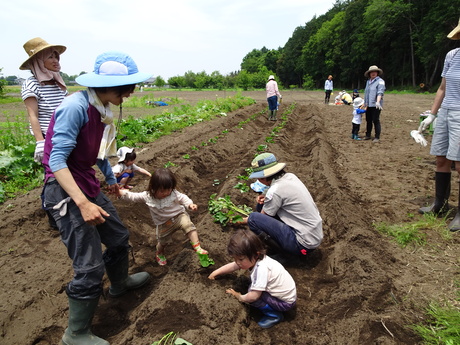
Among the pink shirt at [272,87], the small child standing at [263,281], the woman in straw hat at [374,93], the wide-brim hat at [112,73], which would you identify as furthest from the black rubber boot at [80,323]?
the pink shirt at [272,87]

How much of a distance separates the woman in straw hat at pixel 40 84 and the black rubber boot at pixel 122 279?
1636 millimetres

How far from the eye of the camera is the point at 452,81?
12.8ft

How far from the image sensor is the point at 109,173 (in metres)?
3.04

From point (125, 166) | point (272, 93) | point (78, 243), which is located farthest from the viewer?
point (272, 93)

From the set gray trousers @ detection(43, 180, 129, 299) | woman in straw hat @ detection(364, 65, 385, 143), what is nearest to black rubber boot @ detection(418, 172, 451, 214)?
gray trousers @ detection(43, 180, 129, 299)

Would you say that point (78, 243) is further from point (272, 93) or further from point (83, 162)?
point (272, 93)

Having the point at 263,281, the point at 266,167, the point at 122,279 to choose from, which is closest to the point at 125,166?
the point at 122,279

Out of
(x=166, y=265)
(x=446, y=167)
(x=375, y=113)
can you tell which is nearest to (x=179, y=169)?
(x=166, y=265)

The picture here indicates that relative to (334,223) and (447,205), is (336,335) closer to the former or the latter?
(334,223)

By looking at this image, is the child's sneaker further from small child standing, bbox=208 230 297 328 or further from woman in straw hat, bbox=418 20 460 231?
woman in straw hat, bbox=418 20 460 231

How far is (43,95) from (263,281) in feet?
11.0

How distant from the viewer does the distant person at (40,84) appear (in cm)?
363

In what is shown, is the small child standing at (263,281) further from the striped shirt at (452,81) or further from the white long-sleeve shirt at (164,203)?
the striped shirt at (452,81)

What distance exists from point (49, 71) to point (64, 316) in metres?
2.82
